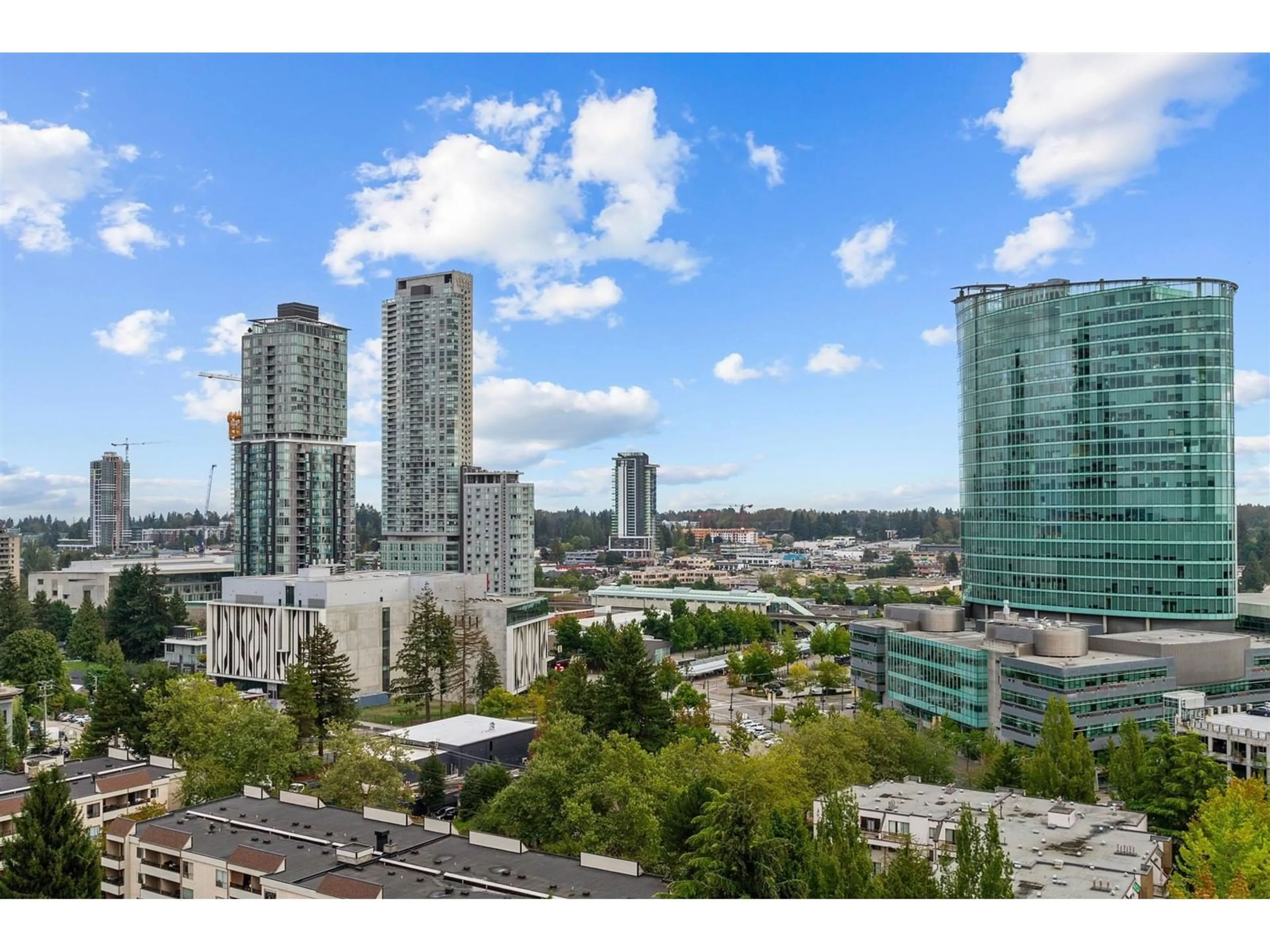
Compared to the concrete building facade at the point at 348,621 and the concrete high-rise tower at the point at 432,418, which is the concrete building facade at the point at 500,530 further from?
the concrete building facade at the point at 348,621

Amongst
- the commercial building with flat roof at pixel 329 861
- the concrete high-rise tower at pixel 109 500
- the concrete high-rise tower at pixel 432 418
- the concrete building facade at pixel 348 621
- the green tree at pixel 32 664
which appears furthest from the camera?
the concrete high-rise tower at pixel 109 500

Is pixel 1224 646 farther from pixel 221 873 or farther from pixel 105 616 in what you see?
pixel 105 616

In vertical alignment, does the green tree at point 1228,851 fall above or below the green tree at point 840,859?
below

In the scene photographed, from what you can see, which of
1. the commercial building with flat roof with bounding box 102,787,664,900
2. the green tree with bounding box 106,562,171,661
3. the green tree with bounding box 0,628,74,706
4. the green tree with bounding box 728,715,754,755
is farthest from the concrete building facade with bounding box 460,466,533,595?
the commercial building with flat roof with bounding box 102,787,664,900

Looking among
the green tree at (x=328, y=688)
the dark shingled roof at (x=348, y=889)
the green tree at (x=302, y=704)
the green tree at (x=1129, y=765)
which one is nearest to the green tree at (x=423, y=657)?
the green tree at (x=328, y=688)

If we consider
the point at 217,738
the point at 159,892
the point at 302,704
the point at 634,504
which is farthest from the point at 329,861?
the point at 634,504

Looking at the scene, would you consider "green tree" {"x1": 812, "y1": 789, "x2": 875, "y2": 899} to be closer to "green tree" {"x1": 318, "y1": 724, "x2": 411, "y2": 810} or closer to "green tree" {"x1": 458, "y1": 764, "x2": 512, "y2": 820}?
"green tree" {"x1": 458, "y1": 764, "x2": 512, "y2": 820}
